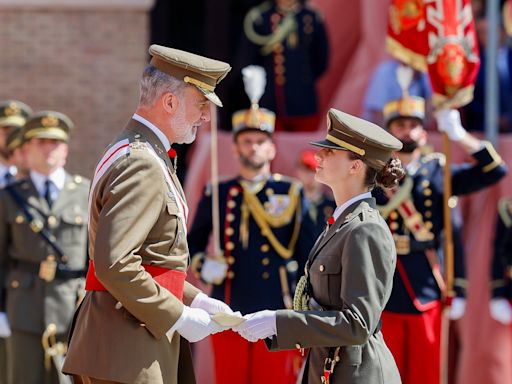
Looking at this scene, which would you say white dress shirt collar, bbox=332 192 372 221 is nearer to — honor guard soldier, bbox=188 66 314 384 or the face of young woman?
the face of young woman

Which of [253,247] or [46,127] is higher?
[46,127]

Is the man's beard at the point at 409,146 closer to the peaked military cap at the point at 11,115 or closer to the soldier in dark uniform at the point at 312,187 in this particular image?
the soldier in dark uniform at the point at 312,187

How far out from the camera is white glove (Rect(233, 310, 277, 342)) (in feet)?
11.7

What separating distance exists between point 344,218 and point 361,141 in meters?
0.27

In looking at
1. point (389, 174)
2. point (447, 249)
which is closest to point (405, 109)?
point (447, 249)

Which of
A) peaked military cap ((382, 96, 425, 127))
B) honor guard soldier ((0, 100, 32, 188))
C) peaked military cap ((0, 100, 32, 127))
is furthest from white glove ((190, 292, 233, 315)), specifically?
peaked military cap ((0, 100, 32, 127))

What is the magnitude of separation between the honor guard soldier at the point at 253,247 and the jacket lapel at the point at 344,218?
195 centimetres

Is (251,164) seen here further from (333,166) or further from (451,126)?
(333,166)

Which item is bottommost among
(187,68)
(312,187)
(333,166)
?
(312,187)

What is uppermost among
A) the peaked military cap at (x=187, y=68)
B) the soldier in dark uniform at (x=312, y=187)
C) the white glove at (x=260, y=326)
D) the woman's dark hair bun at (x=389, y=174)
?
the peaked military cap at (x=187, y=68)

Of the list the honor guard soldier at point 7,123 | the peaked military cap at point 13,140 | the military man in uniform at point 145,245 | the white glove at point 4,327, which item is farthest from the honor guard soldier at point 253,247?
the military man in uniform at point 145,245

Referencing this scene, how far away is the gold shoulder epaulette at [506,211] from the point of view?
6137mm

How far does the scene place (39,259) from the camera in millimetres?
5621

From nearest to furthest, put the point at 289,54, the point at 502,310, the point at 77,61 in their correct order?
1. the point at 502,310
2. the point at 289,54
3. the point at 77,61
